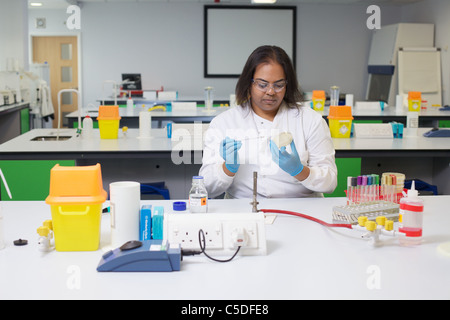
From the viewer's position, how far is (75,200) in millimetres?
1392

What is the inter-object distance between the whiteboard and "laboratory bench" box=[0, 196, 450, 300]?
8.20 meters

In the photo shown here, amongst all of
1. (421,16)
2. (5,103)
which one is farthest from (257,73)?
A: (421,16)

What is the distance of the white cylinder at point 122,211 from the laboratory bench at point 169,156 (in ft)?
5.50

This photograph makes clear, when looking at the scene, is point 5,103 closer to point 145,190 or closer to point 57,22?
point 57,22

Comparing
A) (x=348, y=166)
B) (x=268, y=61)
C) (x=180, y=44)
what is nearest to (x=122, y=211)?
(x=268, y=61)

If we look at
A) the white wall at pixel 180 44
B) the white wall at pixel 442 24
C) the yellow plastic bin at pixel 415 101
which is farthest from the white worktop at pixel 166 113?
the white wall at pixel 442 24

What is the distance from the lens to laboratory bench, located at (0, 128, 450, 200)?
3.09 m

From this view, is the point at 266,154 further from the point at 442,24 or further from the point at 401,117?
the point at 442,24

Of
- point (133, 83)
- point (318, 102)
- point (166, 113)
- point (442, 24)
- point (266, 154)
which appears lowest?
point (266, 154)

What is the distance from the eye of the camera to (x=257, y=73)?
222cm

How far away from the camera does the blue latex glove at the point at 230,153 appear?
1941mm

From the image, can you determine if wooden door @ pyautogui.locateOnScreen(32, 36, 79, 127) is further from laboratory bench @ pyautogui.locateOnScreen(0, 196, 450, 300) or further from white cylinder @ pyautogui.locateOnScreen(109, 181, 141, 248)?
white cylinder @ pyautogui.locateOnScreen(109, 181, 141, 248)

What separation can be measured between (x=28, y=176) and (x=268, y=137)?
163 cm

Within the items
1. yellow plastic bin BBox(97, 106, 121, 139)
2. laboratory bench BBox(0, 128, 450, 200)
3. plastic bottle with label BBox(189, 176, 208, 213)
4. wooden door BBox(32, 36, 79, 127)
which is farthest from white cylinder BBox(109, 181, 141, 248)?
wooden door BBox(32, 36, 79, 127)
